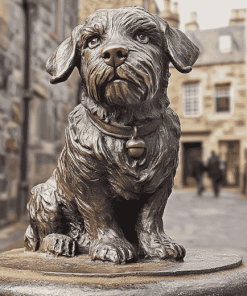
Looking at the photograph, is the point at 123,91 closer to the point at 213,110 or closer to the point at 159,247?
the point at 159,247

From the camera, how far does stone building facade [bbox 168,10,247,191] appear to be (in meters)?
19.1

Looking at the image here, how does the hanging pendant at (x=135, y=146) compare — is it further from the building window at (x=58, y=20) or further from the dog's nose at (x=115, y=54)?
the building window at (x=58, y=20)

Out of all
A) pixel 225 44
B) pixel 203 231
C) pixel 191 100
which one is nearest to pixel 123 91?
pixel 203 231

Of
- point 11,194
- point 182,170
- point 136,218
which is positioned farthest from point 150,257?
point 182,170

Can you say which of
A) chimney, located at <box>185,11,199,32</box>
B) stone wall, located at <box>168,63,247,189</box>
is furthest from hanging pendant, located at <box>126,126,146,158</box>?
chimney, located at <box>185,11,199,32</box>

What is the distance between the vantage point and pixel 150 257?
153 centimetres

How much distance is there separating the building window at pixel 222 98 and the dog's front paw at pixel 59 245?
61.4ft

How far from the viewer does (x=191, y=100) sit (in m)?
19.9

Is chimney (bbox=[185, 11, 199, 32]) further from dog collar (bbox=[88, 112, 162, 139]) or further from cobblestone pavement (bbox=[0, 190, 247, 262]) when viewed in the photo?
dog collar (bbox=[88, 112, 162, 139])

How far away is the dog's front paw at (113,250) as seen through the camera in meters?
1.45

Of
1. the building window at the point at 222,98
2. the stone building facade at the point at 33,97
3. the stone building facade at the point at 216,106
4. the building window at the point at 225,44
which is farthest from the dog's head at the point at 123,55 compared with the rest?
the building window at the point at 225,44

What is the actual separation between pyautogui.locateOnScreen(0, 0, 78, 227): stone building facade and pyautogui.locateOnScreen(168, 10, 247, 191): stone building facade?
44.2 feet

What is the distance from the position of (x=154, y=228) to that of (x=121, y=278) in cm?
39

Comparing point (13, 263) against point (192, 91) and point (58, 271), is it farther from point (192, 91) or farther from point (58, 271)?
point (192, 91)
